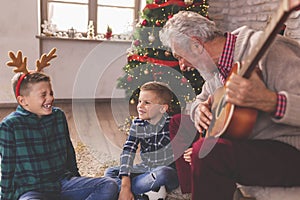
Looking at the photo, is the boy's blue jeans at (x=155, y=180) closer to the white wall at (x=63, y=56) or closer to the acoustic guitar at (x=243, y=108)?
the acoustic guitar at (x=243, y=108)

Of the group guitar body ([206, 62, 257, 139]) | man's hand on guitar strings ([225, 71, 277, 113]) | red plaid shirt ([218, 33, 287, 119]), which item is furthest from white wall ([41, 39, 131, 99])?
man's hand on guitar strings ([225, 71, 277, 113])

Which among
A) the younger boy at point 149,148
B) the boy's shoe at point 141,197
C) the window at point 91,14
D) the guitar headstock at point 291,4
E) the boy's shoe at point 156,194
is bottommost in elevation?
the boy's shoe at point 141,197

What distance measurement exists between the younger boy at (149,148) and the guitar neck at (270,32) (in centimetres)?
74

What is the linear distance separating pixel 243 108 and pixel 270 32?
A: 0.99 feet

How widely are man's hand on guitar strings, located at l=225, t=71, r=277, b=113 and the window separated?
343cm

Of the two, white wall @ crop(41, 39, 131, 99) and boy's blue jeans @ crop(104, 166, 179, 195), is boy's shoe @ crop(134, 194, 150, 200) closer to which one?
boy's blue jeans @ crop(104, 166, 179, 195)

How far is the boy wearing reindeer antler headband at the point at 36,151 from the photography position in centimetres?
148

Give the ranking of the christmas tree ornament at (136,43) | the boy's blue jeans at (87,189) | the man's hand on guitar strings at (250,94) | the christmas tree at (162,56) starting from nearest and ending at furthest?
the man's hand on guitar strings at (250,94) → the boy's blue jeans at (87,189) → the christmas tree at (162,56) → the christmas tree ornament at (136,43)

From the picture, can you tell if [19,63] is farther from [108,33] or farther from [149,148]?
[108,33]

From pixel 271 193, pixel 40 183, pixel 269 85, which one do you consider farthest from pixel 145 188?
pixel 269 85

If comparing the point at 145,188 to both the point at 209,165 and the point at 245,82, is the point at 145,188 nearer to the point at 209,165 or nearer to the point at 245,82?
the point at 209,165

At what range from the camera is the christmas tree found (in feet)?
9.16

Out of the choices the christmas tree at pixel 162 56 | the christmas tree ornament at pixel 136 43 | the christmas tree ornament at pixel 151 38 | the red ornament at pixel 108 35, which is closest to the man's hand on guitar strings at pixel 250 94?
the christmas tree at pixel 162 56

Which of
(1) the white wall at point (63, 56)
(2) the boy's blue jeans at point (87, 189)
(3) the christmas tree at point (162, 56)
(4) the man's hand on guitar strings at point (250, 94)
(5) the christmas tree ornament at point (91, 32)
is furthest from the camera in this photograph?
(5) the christmas tree ornament at point (91, 32)
